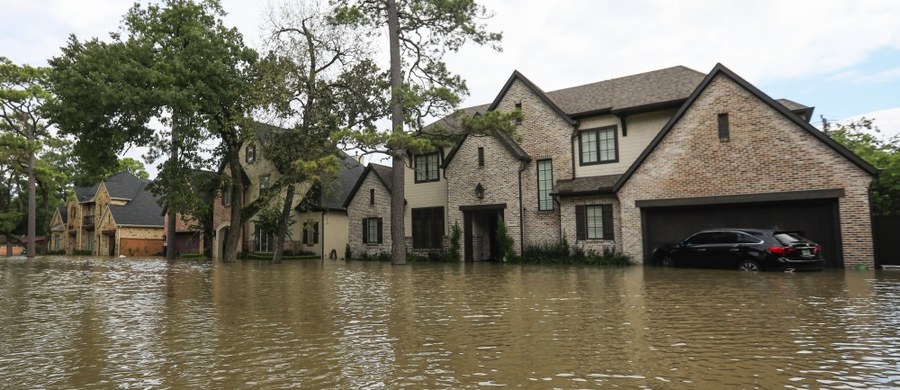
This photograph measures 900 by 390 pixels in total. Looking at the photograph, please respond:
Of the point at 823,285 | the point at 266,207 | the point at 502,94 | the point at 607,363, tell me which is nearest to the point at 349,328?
the point at 607,363

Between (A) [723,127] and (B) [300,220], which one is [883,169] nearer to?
(A) [723,127]

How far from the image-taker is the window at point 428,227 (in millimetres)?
28562

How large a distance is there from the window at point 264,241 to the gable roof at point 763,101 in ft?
80.2

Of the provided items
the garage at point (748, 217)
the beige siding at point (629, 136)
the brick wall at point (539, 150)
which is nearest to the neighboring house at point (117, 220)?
the brick wall at point (539, 150)

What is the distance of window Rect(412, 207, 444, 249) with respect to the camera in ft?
93.7

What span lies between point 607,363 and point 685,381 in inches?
28.9

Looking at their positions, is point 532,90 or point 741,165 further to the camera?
point 532,90

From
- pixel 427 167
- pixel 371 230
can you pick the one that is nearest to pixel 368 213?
pixel 371 230

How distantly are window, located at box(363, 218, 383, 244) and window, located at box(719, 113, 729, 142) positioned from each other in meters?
18.1

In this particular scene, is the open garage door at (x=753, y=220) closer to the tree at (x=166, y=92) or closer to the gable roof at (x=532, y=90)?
the gable roof at (x=532, y=90)

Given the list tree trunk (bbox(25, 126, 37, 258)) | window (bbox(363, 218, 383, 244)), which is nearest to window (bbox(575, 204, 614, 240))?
window (bbox(363, 218, 383, 244))

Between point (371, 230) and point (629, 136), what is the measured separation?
15082mm

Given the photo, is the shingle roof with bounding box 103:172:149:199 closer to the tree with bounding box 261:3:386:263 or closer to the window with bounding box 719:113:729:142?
the tree with bounding box 261:3:386:263

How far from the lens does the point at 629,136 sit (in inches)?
931
